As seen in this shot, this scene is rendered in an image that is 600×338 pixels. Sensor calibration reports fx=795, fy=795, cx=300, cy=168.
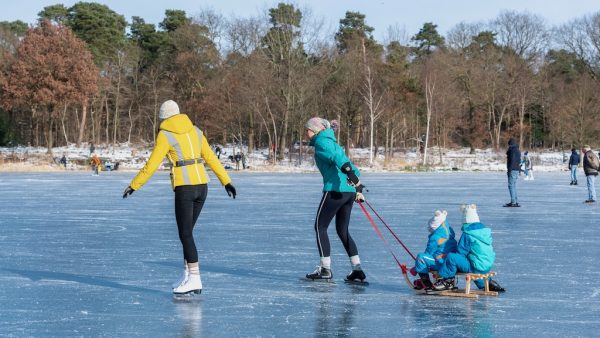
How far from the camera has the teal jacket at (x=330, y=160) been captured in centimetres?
736

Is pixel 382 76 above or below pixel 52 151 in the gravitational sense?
above

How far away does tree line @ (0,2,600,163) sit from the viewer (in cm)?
5478

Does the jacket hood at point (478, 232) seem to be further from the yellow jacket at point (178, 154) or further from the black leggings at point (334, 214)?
the yellow jacket at point (178, 154)

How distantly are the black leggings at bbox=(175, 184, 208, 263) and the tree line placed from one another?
44665 mm

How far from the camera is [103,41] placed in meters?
66.9

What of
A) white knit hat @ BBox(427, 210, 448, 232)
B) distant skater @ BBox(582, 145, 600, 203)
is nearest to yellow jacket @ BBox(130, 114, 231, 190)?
white knit hat @ BBox(427, 210, 448, 232)

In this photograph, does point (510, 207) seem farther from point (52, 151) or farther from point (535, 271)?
point (52, 151)

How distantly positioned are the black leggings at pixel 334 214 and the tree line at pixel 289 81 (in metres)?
43.9

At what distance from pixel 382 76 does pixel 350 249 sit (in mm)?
50873

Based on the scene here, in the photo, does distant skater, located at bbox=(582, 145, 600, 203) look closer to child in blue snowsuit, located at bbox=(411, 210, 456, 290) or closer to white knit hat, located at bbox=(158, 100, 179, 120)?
child in blue snowsuit, located at bbox=(411, 210, 456, 290)

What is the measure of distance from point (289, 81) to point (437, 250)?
47093 millimetres

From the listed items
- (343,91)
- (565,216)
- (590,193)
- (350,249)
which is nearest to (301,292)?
(350,249)

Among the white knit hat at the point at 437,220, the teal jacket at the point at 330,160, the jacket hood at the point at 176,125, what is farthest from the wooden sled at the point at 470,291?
the jacket hood at the point at 176,125

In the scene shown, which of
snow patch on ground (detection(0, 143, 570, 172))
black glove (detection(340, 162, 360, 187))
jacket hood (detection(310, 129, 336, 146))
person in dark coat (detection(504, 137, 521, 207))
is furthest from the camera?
snow patch on ground (detection(0, 143, 570, 172))
